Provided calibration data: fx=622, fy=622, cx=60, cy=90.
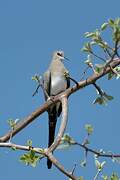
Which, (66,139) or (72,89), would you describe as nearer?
(66,139)

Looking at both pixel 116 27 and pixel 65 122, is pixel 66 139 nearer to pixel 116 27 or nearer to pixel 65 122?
pixel 65 122

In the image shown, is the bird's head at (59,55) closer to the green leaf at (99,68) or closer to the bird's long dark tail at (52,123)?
the bird's long dark tail at (52,123)

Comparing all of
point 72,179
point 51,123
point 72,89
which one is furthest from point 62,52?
point 72,179

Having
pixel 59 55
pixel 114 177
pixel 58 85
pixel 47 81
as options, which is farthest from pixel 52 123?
pixel 114 177

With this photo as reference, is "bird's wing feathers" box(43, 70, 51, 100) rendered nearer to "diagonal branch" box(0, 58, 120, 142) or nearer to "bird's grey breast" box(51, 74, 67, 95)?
"bird's grey breast" box(51, 74, 67, 95)

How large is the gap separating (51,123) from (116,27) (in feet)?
16.9

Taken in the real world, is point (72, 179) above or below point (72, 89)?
below

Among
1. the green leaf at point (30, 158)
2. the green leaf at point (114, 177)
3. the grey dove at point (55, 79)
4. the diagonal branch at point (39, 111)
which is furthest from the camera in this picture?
the grey dove at point (55, 79)

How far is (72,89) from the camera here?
6359 millimetres

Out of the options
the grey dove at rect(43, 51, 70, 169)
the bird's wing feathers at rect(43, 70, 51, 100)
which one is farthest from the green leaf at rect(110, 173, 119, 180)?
the bird's wing feathers at rect(43, 70, 51, 100)

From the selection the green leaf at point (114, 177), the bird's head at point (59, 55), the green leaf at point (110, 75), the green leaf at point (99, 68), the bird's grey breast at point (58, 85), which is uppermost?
the bird's head at point (59, 55)

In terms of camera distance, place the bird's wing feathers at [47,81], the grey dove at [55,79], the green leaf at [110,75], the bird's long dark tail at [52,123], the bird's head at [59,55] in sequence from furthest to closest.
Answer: the bird's head at [59,55], the bird's wing feathers at [47,81], the grey dove at [55,79], the bird's long dark tail at [52,123], the green leaf at [110,75]

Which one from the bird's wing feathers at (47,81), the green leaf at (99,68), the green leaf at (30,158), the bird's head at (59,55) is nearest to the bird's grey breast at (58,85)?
the bird's wing feathers at (47,81)

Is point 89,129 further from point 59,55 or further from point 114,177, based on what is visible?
point 59,55
